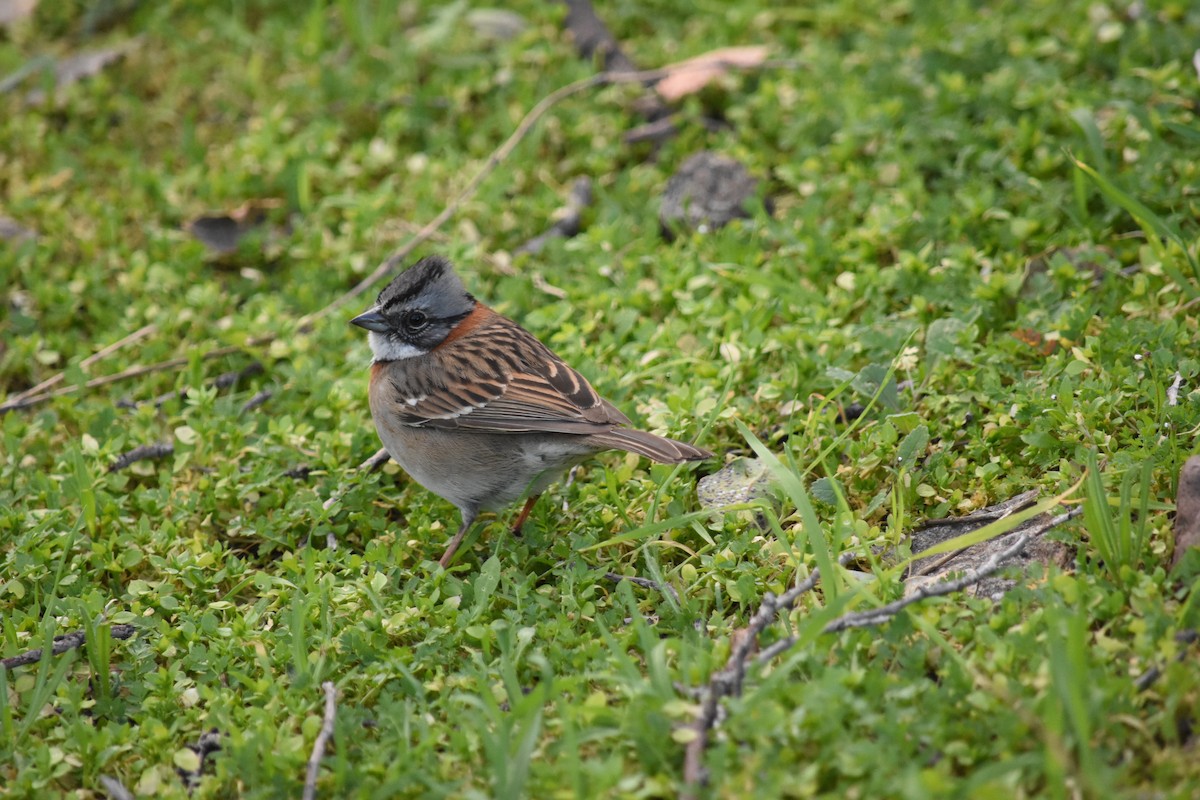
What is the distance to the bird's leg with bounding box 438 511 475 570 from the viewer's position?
186 inches

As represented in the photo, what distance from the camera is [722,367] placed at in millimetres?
5445

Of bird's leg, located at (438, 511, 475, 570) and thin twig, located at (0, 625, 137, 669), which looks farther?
bird's leg, located at (438, 511, 475, 570)

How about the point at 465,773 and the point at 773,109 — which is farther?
the point at 773,109

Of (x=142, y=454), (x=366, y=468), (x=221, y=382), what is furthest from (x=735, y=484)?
(x=221, y=382)

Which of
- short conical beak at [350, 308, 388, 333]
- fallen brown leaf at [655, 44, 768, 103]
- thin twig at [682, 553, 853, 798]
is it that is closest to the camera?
thin twig at [682, 553, 853, 798]

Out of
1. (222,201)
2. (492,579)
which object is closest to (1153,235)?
(492,579)

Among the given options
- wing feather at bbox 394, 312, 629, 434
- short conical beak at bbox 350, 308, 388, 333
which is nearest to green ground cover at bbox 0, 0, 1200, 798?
wing feather at bbox 394, 312, 629, 434

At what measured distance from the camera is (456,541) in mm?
4816

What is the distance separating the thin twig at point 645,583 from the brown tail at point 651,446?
467 millimetres

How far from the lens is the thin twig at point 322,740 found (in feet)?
11.2

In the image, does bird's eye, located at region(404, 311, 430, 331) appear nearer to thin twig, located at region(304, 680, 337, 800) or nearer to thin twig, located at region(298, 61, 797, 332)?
thin twig, located at region(298, 61, 797, 332)

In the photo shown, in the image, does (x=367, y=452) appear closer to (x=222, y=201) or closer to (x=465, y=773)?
(x=465, y=773)

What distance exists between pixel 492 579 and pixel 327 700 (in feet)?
2.75

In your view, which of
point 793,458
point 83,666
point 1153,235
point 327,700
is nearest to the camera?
point 327,700
